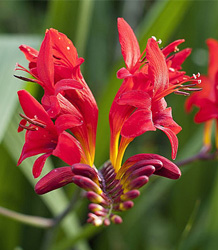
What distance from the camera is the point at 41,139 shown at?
2.15ft

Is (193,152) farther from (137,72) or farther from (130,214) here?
(137,72)

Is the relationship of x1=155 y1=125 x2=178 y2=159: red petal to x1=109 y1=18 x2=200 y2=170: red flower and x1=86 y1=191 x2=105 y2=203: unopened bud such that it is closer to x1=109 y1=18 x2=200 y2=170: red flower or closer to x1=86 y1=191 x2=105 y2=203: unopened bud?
x1=109 y1=18 x2=200 y2=170: red flower

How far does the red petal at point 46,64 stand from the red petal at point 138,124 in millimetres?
125

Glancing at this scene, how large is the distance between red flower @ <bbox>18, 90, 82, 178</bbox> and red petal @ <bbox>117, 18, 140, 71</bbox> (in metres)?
0.15

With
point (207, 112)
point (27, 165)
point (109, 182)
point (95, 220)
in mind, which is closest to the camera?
point (95, 220)

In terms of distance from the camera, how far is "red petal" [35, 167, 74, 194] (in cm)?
62

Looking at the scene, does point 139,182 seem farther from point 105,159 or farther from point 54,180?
point 105,159

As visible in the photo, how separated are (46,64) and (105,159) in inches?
26.4

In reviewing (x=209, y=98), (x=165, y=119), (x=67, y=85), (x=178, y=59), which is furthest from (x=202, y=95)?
(x=67, y=85)

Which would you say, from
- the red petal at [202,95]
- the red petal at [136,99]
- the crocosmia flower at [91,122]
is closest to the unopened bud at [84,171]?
the crocosmia flower at [91,122]

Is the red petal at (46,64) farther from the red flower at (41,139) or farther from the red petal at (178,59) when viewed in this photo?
the red petal at (178,59)

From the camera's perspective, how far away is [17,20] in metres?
2.32

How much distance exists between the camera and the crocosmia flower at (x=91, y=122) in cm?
62

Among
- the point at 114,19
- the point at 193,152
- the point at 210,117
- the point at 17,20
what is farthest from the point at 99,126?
the point at 17,20
